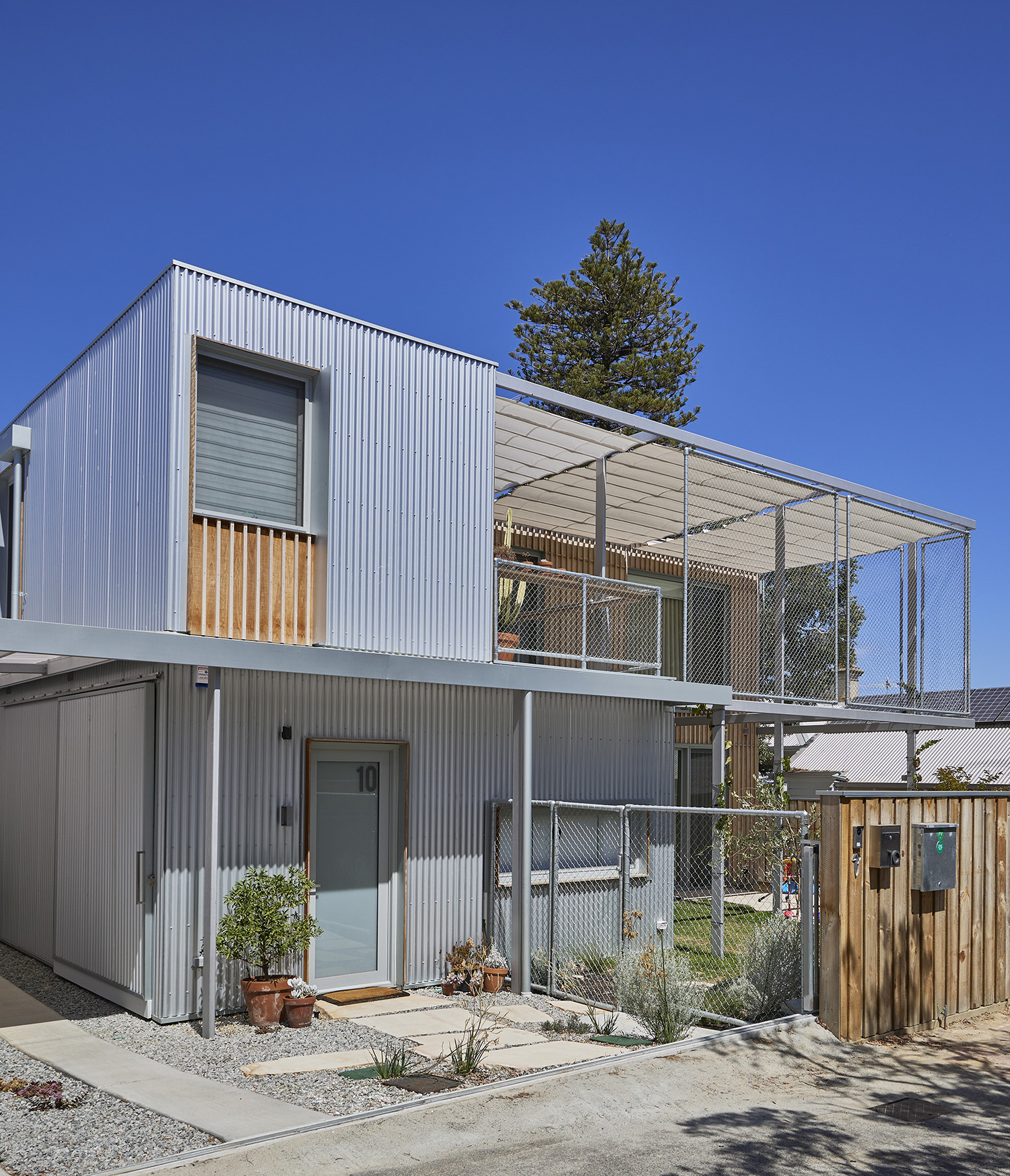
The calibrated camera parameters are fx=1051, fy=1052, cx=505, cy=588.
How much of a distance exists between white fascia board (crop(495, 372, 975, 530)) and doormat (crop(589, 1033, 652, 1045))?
18.6 ft

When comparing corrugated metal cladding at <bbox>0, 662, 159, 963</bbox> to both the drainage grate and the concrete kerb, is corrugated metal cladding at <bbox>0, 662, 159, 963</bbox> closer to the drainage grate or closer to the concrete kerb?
the concrete kerb

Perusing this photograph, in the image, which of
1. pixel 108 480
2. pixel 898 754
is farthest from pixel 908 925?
pixel 898 754

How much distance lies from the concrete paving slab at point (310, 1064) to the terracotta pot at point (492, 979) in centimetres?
221

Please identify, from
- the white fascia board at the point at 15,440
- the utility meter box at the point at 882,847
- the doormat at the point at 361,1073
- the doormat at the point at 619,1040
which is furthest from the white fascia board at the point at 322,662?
the white fascia board at the point at 15,440

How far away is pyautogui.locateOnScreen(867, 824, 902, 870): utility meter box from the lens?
25.7ft

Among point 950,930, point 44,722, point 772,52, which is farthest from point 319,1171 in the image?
point 772,52

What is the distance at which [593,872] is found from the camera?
36.6ft

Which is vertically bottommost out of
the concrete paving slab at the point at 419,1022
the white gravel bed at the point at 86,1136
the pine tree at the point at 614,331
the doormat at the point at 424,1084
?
the concrete paving slab at the point at 419,1022

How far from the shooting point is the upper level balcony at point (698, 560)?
39.5 feet

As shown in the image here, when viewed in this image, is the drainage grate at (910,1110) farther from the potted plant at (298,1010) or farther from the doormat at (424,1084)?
the potted plant at (298,1010)

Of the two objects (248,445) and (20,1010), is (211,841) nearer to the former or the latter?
(20,1010)

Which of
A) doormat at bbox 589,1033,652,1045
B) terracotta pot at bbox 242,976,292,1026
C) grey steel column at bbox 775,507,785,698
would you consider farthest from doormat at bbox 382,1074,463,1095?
grey steel column at bbox 775,507,785,698

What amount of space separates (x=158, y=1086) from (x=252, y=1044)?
1.15 metres

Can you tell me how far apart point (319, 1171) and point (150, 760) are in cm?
409
